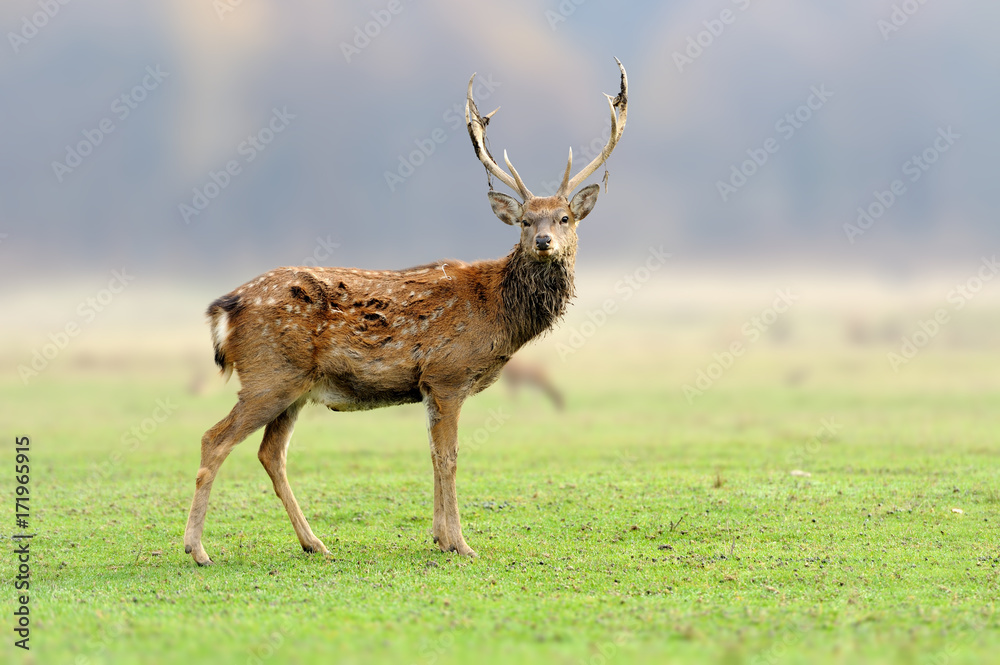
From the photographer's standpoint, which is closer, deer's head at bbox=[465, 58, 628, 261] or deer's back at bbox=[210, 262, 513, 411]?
deer's back at bbox=[210, 262, 513, 411]

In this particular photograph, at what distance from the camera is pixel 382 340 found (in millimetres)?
11211

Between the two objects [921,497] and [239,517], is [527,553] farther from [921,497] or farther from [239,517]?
[921,497]

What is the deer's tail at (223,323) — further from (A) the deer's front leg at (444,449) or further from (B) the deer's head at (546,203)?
(B) the deer's head at (546,203)

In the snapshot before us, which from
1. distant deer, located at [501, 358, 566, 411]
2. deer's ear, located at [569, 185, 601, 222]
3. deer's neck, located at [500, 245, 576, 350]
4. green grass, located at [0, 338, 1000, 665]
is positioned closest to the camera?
green grass, located at [0, 338, 1000, 665]

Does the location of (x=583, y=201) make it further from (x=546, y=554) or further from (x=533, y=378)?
(x=533, y=378)

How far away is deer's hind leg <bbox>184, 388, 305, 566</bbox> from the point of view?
1055 cm

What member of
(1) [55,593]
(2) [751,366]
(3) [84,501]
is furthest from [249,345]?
(2) [751,366]

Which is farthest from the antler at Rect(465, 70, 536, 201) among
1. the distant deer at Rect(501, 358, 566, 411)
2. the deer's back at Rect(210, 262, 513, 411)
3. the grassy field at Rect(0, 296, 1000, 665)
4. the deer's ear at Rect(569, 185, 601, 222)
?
the distant deer at Rect(501, 358, 566, 411)

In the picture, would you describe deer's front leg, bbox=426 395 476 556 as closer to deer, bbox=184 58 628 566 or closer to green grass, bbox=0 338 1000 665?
deer, bbox=184 58 628 566

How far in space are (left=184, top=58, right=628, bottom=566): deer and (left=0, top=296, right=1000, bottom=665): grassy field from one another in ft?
3.82

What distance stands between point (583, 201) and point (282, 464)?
4743 millimetres

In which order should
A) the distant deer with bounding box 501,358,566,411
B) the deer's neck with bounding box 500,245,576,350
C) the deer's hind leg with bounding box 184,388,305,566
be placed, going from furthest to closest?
1. the distant deer with bounding box 501,358,566,411
2. the deer's neck with bounding box 500,245,576,350
3. the deer's hind leg with bounding box 184,388,305,566

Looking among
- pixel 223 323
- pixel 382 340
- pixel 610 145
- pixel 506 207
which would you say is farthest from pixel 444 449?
pixel 610 145

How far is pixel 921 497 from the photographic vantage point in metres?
14.0
